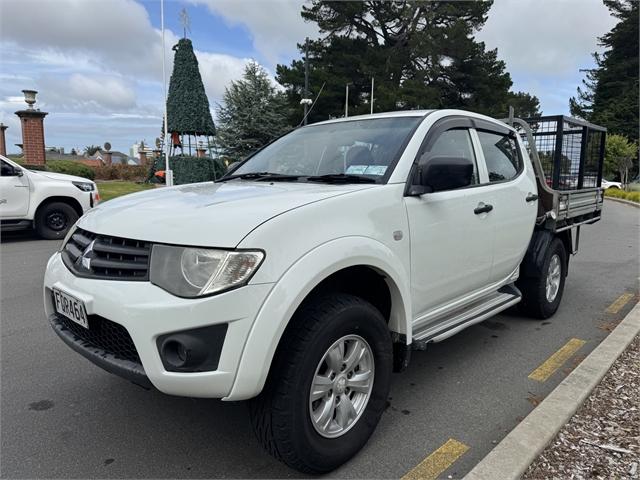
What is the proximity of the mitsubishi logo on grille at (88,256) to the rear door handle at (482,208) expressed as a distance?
2.37 metres

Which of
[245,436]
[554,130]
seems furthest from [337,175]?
[554,130]

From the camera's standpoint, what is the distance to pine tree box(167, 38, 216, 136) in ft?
58.7

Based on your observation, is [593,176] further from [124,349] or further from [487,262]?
[124,349]

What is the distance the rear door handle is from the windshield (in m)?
0.73

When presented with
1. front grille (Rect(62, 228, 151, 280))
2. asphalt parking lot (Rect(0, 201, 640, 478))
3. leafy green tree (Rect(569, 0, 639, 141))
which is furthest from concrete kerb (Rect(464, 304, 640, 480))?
leafy green tree (Rect(569, 0, 639, 141))

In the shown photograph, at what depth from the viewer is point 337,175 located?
2926 millimetres

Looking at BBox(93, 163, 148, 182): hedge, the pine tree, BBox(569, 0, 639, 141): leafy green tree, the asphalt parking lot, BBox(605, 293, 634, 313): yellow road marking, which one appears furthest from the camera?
BBox(569, 0, 639, 141): leafy green tree

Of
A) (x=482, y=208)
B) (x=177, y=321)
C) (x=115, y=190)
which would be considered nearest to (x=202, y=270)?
(x=177, y=321)

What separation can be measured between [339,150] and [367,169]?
1.34 ft

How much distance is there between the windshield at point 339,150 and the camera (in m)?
2.97

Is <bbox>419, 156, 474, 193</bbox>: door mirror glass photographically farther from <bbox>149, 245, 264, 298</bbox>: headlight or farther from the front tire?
<bbox>149, 245, 264, 298</bbox>: headlight

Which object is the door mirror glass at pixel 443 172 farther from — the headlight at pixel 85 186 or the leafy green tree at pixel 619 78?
the leafy green tree at pixel 619 78

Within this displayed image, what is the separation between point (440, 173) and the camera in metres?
2.77

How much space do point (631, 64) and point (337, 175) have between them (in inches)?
2230
